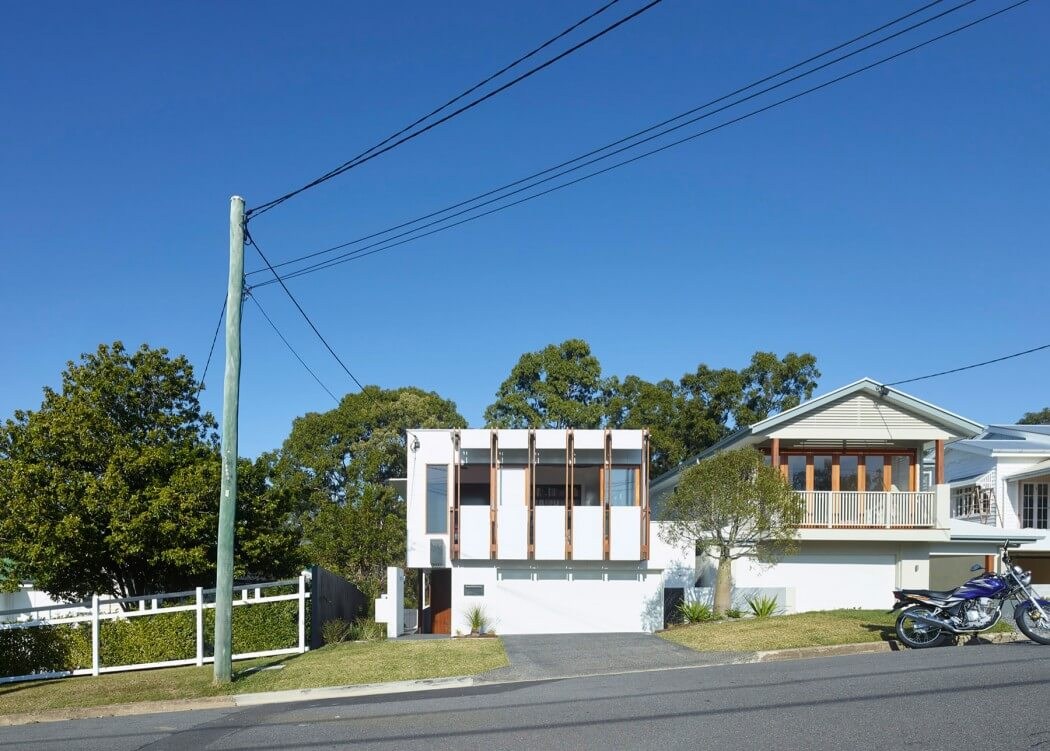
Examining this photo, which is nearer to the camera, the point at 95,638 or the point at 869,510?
the point at 95,638

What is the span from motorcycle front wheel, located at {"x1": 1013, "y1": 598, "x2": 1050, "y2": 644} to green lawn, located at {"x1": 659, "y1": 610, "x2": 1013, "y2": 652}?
1.37m

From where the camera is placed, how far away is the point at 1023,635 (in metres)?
16.1

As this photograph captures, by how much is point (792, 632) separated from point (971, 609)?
9.95 ft

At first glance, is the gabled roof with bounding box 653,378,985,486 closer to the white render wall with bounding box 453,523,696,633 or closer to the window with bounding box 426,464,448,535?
the white render wall with bounding box 453,523,696,633

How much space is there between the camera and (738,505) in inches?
842

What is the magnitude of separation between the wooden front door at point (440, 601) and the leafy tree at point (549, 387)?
56.3 feet

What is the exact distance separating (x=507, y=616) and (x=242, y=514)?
703cm

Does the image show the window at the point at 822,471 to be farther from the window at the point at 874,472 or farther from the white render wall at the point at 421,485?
the white render wall at the point at 421,485

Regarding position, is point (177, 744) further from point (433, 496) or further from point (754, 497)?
point (433, 496)

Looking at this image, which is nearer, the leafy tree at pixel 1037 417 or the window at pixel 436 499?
the window at pixel 436 499

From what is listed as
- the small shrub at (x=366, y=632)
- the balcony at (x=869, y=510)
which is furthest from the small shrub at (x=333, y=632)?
the balcony at (x=869, y=510)

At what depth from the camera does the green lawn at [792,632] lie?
1656 centimetres

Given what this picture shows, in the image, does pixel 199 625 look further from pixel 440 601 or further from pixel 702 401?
pixel 702 401

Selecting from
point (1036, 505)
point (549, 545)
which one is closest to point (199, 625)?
point (549, 545)
